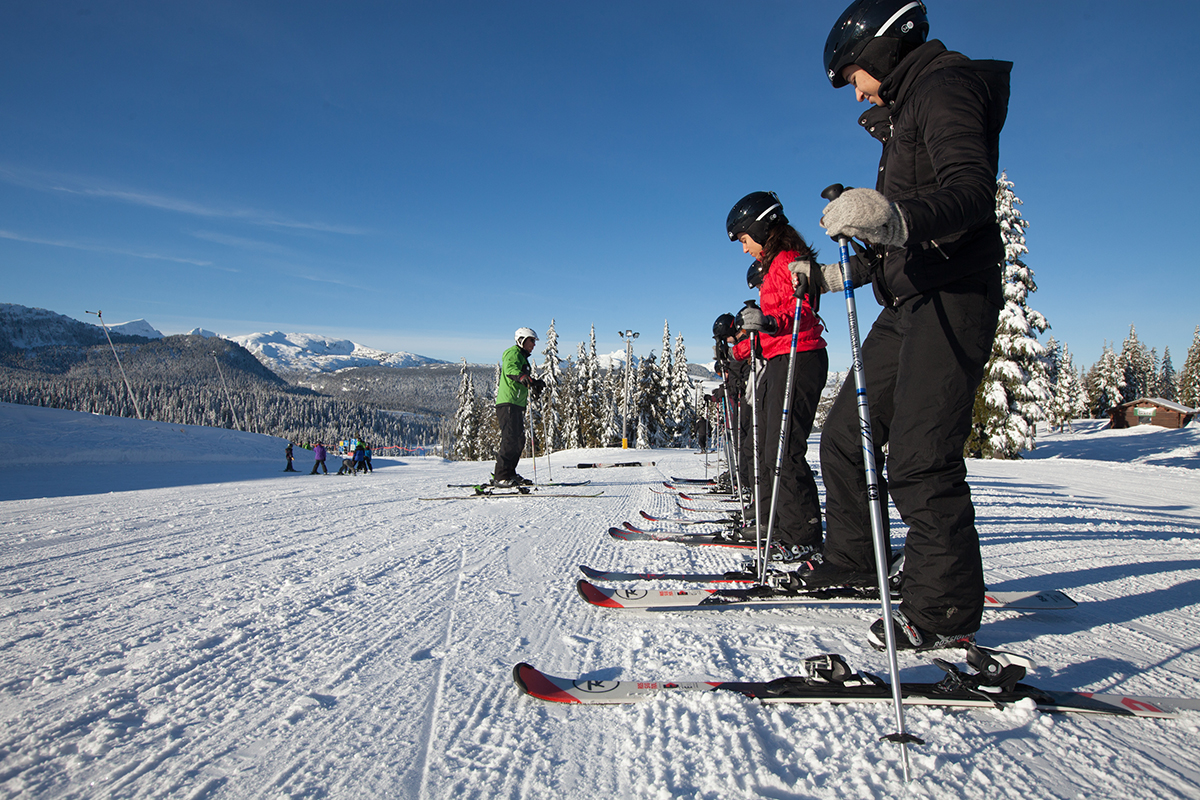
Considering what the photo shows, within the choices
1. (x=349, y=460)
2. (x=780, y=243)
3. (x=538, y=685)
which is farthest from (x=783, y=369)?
(x=349, y=460)

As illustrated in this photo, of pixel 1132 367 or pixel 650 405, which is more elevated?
pixel 1132 367

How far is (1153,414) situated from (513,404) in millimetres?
60060

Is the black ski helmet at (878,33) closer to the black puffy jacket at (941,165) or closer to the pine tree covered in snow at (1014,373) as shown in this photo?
the black puffy jacket at (941,165)

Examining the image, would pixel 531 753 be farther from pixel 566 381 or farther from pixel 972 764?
pixel 566 381

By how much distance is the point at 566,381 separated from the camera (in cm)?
4981

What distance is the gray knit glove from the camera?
1500 millimetres

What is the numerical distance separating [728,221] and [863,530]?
2.49 metres

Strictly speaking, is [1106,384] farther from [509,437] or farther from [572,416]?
[509,437]

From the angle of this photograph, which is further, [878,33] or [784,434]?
[784,434]

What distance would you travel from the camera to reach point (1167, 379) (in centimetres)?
7538

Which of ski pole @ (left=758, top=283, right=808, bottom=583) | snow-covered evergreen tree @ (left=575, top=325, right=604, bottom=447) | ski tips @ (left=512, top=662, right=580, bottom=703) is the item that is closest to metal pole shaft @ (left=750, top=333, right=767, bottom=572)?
ski pole @ (left=758, top=283, right=808, bottom=583)

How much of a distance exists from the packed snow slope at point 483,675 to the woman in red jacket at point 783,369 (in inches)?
22.9

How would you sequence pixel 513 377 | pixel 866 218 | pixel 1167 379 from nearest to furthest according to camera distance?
pixel 866 218
pixel 513 377
pixel 1167 379

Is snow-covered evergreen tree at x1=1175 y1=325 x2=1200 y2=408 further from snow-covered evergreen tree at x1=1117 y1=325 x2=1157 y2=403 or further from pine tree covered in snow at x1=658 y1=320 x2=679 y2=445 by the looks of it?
pine tree covered in snow at x1=658 y1=320 x2=679 y2=445
